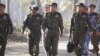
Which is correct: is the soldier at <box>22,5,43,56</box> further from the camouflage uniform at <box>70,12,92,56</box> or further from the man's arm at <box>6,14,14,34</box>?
the man's arm at <box>6,14,14,34</box>

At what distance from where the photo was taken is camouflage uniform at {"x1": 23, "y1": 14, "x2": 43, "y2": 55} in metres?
11.9

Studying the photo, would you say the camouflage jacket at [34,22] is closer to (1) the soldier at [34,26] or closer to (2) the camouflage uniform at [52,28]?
(1) the soldier at [34,26]

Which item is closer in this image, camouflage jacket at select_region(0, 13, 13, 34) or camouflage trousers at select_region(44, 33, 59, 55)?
camouflage jacket at select_region(0, 13, 13, 34)

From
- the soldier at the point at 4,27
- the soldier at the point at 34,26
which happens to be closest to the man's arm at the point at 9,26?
the soldier at the point at 4,27

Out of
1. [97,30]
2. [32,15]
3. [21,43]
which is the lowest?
[21,43]

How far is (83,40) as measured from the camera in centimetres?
1164

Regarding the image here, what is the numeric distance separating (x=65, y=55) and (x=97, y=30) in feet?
5.81

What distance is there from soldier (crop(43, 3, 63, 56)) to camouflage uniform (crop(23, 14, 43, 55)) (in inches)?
9.1

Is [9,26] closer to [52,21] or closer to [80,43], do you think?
[52,21]

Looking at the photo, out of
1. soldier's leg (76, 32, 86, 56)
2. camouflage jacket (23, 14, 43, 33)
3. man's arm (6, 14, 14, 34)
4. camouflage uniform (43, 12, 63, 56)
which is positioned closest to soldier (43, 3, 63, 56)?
camouflage uniform (43, 12, 63, 56)

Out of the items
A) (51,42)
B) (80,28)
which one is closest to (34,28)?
(51,42)

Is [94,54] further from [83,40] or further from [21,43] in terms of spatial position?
[21,43]

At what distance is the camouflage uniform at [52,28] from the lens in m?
11.8

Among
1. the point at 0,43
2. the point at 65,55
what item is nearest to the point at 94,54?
the point at 65,55
